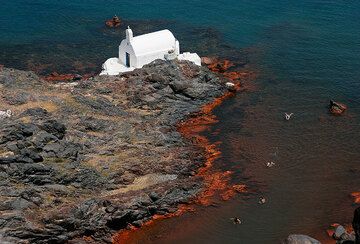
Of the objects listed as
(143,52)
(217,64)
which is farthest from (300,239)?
(217,64)

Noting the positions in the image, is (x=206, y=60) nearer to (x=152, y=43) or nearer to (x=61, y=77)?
(x=152, y=43)

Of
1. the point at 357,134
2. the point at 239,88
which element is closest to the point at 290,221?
the point at 357,134

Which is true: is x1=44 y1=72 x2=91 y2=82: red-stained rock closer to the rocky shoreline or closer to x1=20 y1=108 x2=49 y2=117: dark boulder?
the rocky shoreline

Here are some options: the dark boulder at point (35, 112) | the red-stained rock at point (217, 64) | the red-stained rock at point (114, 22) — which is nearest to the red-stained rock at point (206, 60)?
the red-stained rock at point (217, 64)

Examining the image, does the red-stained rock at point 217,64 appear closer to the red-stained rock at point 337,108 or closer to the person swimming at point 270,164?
the red-stained rock at point 337,108

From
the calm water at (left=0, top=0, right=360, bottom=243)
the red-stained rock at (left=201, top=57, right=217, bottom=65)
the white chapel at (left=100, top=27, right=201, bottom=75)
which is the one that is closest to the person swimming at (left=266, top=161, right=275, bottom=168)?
the calm water at (left=0, top=0, right=360, bottom=243)

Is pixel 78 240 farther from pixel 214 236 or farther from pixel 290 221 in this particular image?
pixel 290 221
